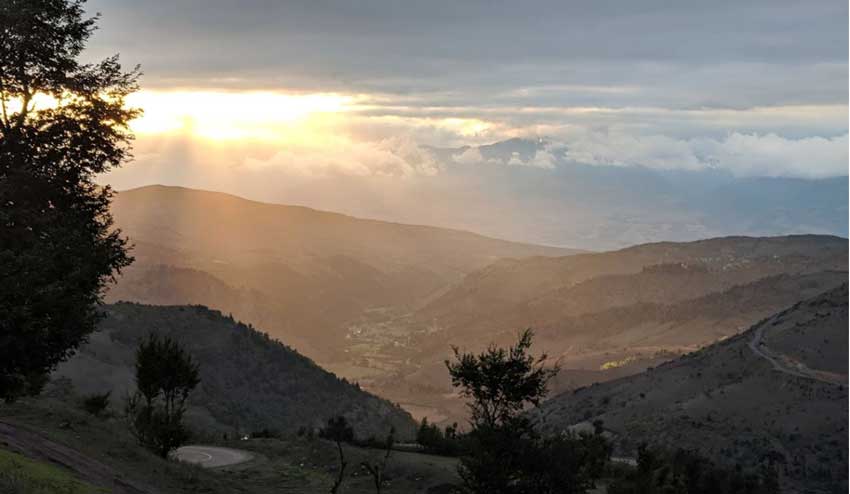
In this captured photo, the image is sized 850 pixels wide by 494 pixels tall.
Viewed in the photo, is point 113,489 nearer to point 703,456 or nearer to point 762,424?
point 703,456

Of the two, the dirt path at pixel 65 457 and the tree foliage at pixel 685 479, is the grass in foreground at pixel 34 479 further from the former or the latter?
the tree foliage at pixel 685 479

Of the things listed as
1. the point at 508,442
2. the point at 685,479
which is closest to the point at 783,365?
the point at 685,479

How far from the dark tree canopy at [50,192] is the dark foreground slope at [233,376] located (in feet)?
134

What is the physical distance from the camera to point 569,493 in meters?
26.7

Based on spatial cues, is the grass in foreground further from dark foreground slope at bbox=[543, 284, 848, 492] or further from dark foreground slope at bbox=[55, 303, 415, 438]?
dark foreground slope at bbox=[543, 284, 848, 492]

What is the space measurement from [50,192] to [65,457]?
8.22 m

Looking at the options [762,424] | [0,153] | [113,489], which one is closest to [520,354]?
[113,489]

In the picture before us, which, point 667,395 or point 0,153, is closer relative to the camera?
point 0,153

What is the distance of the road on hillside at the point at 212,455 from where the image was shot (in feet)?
127

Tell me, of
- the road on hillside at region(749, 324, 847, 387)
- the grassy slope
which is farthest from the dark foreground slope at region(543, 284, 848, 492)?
the grassy slope

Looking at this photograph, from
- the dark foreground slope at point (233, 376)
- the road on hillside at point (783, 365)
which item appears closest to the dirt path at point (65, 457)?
the dark foreground slope at point (233, 376)

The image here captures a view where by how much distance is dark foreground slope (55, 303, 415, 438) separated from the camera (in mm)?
67500

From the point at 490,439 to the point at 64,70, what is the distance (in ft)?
61.0

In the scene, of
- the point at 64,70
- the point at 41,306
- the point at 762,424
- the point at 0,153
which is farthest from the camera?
the point at 762,424
